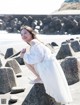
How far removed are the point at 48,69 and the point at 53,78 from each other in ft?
0.46

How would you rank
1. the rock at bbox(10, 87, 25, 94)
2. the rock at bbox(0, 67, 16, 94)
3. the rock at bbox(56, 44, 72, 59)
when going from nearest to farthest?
the rock at bbox(10, 87, 25, 94) → the rock at bbox(0, 67, 16, 94) → the rock at bbox(56, 44, 72, 59)

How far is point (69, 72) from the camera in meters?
11.2

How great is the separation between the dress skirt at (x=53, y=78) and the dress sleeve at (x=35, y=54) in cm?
7

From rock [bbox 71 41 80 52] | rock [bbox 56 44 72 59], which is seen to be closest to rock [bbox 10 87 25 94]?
rock [bbox 56 44 72 59]

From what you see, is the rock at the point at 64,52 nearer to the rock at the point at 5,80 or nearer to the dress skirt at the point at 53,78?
the rock at the point at 5,80

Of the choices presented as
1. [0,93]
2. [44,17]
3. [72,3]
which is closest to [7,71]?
[0,93]

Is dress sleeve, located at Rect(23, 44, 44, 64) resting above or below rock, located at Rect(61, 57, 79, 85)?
above

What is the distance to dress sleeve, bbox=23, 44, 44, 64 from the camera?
6.50 metres

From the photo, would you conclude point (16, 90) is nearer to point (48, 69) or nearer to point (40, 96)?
point (40, 96)

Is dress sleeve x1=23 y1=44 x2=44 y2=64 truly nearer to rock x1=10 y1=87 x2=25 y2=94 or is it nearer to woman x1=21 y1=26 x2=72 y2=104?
woman x1=21 y1=26 x2=72 y2=104

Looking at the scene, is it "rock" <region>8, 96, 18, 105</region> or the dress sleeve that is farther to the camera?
"rock" <region>8, 96, 18, 105</region>

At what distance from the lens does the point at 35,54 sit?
21.4ft

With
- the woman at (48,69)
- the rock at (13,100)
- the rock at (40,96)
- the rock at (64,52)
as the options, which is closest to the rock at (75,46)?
the rock at (64,52)

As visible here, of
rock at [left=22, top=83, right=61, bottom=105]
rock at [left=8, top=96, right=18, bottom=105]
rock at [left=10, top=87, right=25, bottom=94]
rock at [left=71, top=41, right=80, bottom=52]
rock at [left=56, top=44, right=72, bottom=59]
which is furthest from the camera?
rock at [left=71, top=41, right=80, bottom=52]
